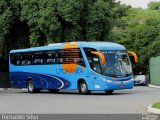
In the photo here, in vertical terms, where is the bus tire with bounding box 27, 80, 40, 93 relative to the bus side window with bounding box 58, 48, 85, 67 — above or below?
below

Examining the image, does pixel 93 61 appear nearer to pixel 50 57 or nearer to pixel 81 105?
pixel 50 57

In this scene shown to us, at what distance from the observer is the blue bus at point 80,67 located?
31.1 meters

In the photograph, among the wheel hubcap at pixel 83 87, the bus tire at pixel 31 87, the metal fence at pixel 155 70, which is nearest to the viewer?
the wheel hubcap at pixel 83 87

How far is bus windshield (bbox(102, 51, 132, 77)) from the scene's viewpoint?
3111 cm

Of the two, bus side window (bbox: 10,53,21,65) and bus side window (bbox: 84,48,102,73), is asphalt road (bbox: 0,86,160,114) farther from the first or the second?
bus side window (bbox: 10,53,21,65)

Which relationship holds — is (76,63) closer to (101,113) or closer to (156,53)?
(101,113)

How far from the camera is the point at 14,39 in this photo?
51.6 m

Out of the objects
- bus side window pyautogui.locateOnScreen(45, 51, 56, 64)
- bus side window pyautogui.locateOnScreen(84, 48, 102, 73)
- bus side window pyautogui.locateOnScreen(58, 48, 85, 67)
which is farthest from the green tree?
bus side window pyautogui.locateOnScreen(84, 48, 102, 73)

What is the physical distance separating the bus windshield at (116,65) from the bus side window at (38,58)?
19.9 feet

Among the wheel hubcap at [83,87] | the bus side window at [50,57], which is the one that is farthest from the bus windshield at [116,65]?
the bus side window at [50,57]

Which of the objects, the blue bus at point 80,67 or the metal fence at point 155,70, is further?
the metal fence at point 155,70

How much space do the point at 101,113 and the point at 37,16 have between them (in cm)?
3024

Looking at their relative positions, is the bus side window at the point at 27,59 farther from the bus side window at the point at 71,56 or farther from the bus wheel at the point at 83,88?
the bus wheel at the point at 83,88

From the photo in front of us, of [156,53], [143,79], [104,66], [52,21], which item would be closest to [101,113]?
[104,66]
